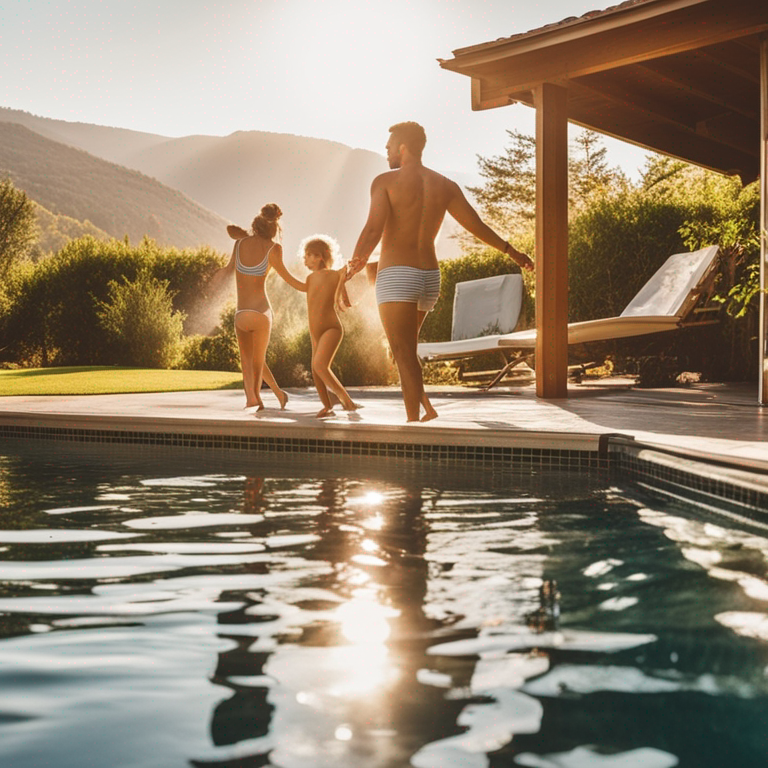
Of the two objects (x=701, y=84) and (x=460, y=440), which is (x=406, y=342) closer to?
(x=460, y=440)

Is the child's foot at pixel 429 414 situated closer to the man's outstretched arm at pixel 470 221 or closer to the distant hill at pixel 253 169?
the man's outstretched arm at pixel 470 221

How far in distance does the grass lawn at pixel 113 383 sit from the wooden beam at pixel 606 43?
15.6 ft

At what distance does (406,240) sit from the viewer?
16.7ft

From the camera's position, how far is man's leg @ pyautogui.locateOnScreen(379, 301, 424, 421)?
5.08m

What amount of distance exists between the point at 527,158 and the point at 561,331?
35.4m

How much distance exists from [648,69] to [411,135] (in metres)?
3.18

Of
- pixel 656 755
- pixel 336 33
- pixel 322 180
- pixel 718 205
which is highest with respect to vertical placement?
pixel 322 180

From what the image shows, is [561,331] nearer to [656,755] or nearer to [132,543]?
[132,543]

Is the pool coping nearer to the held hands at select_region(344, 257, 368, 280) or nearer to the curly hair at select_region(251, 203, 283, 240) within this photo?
the held hands at select_region(344, 257, 368, 280)

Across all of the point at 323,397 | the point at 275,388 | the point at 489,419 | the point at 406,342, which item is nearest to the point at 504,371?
the point at 275,388

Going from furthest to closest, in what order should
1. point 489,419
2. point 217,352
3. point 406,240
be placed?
1. point 217,352
2. point 489,419
3. point 406,240

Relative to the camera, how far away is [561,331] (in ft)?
23.5

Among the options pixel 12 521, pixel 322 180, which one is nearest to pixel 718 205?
pixel 12 521

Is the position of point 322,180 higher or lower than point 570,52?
higher
